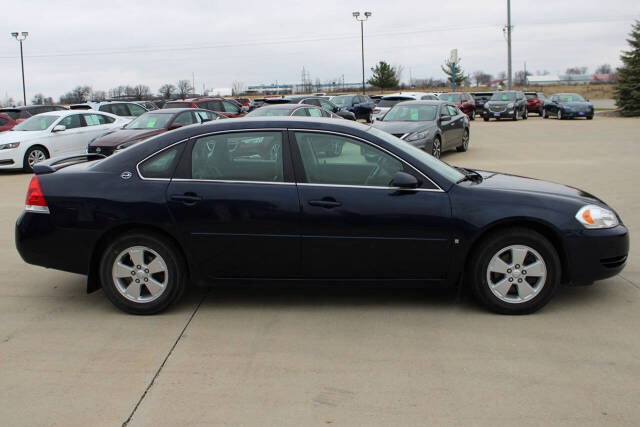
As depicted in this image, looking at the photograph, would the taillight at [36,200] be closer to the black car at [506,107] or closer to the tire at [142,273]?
the tire at [142,273]

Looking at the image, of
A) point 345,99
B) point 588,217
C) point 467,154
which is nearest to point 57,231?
point 588,217

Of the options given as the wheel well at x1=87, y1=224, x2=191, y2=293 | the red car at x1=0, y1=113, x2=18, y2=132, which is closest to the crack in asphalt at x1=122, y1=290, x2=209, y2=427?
the wheel well at x1=87, y1=224, x2=191, y2=293

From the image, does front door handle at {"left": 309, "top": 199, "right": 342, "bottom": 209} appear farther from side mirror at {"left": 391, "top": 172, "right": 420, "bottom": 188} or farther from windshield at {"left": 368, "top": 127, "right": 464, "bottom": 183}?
windshield at {"left": 368, "top": 127, "right": 464, "bottom": 183}

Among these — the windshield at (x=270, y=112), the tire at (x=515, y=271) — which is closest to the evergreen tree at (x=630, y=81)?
the windshield at (x=270, y=112)

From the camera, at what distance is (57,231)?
518 cm

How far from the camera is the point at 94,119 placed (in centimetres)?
1814

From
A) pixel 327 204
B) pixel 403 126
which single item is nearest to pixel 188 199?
pixel 327 204

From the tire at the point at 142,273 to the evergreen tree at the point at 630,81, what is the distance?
36726 mm

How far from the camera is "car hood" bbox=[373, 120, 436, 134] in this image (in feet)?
49.9

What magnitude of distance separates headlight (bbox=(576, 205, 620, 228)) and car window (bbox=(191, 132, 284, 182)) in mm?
2382

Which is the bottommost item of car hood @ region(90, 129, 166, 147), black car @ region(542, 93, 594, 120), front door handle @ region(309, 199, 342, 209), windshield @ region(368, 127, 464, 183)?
front door handle @ region(309, 199, 342, 209)

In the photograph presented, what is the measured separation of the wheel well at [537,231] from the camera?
4973 mm

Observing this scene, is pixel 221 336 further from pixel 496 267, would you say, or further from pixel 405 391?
pixel 496 267

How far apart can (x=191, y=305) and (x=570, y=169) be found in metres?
10.8
